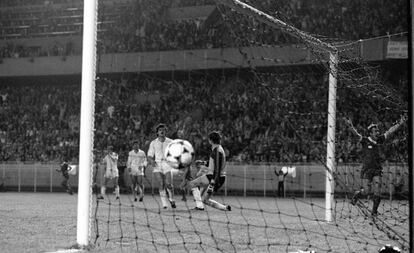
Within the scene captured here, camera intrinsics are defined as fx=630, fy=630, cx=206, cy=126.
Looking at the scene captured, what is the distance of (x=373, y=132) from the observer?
44.8ft

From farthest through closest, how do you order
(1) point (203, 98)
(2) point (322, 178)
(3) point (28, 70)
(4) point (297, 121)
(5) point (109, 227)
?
1. (3) point (28, 70)
2. (1) point (203, 98)
3. (4) point (297, 121)
4. (2) point (322, 178)
5. (5) point (109, 227)

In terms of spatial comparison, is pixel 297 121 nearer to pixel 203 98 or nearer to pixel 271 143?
pixel 271 143

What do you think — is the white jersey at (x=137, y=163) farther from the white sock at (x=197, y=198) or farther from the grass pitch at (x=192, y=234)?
the grass pitch at (x=192, y=234)

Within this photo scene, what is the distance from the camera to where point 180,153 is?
10.9 meters

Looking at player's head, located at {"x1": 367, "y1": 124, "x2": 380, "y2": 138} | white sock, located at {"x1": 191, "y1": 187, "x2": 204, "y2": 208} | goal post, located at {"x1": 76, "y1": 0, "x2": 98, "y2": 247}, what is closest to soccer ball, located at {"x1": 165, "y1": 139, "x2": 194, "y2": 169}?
goal post, located at {"x1": 76, "y1": 0, "x2": 98, "y2": 247}

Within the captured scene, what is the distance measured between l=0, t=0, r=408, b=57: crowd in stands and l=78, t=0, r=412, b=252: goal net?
0.68 feet

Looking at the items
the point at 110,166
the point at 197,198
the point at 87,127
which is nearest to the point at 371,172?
the point at 197,198

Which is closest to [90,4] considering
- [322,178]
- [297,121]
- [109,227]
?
[109,227]

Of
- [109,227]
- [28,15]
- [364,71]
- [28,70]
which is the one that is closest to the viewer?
[109,227]

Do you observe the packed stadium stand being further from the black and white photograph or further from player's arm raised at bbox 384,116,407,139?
player's arm raised at bbox 384,116,407,139

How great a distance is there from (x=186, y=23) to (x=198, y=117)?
28.4 feet

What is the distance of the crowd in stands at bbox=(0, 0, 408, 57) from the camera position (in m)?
31.8

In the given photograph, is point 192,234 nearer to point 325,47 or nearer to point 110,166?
point 325,47

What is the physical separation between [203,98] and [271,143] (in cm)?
638
